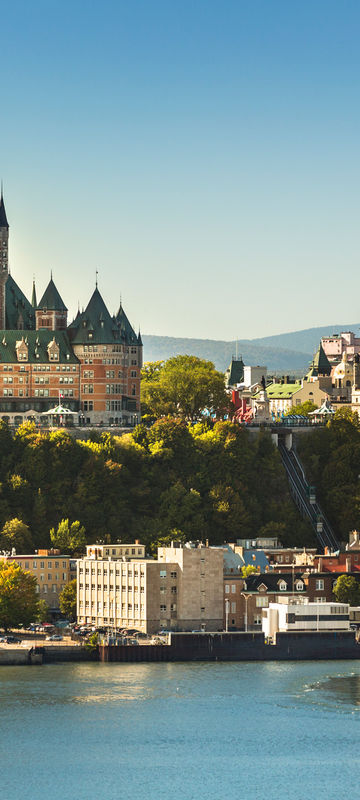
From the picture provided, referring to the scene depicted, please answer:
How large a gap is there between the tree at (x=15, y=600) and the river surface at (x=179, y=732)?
9.71 metres

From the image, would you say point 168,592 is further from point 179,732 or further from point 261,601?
point 179,732

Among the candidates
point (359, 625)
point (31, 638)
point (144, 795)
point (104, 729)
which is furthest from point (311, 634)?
point (144, 795)

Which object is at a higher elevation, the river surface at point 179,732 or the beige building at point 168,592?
the beige building at point 168,592

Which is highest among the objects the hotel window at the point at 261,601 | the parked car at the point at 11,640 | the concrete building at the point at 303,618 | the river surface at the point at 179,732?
the hotel window at the point at 261,601

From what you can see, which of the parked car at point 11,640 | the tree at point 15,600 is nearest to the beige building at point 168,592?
the tree at point 15,600

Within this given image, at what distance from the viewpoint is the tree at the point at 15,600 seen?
194 metres

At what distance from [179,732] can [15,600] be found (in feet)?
129

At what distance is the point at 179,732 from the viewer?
158500 mm

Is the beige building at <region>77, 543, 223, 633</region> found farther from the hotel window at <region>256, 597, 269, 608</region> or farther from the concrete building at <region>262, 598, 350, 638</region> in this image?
the concrete building at <region>262, 598, 350, 638</region>

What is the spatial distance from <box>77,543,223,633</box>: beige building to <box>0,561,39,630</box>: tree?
6761mm

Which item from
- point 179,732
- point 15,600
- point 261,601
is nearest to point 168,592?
point 261,601

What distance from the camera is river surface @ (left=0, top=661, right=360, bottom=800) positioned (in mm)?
144875

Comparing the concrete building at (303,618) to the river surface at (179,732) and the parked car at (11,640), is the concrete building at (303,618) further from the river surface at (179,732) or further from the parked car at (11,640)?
the parked car at (11,640)

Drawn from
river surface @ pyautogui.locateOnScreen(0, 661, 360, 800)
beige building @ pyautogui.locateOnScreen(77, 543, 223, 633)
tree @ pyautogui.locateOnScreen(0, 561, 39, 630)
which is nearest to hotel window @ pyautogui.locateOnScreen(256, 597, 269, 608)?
beige building @ pyautogui.locateOnScreen(77, 543, 223, 633)
